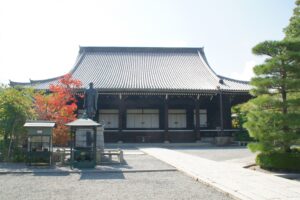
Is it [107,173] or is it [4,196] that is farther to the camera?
[107,173]

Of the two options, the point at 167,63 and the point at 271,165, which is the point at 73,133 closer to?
the point at 271,165

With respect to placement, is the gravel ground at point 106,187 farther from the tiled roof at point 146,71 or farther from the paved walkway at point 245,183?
the tiled roof at point 146,71

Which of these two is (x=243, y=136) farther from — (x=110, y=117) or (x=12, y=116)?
(x=12, y=116)

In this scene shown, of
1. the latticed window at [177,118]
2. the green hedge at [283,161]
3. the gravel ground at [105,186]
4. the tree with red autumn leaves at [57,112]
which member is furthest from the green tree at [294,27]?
the latticed window at [177,118]

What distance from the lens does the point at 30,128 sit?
1173 cm

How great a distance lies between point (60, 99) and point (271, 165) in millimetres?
11045

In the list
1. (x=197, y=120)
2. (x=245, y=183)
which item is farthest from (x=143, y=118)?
(x=245, y=183)

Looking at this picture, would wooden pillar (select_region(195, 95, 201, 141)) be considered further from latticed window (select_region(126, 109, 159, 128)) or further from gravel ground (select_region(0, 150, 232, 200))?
gravel ground (select_region(0, 150, 232, 200))

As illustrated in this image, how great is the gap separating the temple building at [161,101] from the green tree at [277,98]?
11.5 meters

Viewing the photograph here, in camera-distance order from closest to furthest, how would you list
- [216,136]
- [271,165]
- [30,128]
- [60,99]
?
1. [271,165]
2. [30,128]
3. [60,99]
4. [216,136]

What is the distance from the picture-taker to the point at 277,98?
11.8m

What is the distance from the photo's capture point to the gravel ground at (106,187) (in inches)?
276

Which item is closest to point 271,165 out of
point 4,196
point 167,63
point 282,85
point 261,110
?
point 261,110

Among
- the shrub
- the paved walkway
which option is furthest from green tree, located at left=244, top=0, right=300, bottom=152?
the shrub
